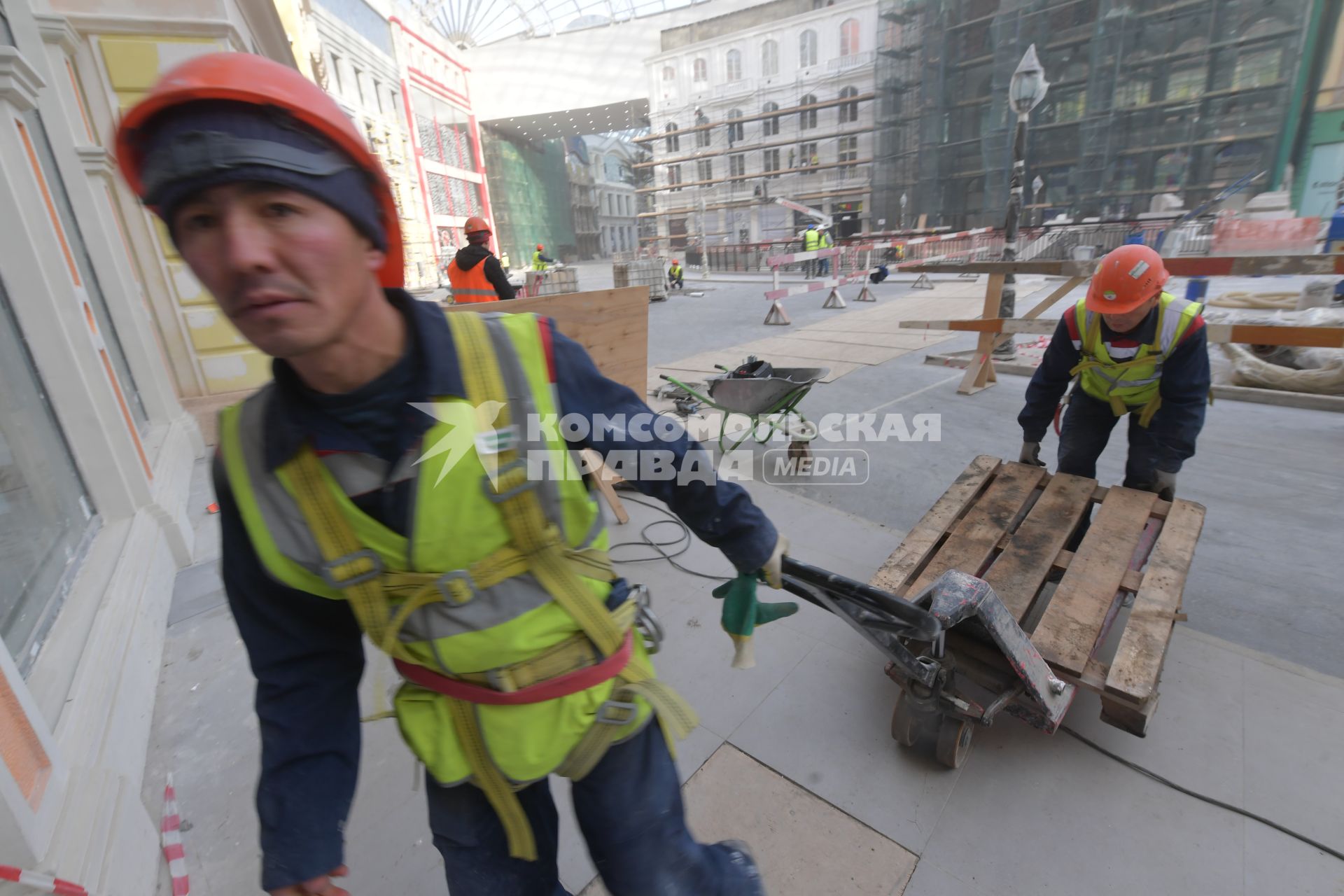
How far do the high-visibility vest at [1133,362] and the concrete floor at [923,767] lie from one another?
3.38 feet

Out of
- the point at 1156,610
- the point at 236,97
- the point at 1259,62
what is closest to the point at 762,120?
the point at 1259,62

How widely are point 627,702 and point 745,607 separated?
13.6 inches

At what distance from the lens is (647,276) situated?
1719 cm

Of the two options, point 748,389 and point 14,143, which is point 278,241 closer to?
point 14,143

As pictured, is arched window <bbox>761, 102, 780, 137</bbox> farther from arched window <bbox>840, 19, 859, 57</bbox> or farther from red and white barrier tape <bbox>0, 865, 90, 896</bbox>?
red and white barrier tape <bbox>0, 865, 90, 896</bbox>

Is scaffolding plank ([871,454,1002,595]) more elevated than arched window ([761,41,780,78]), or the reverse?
arched window ([761,41,780,78])

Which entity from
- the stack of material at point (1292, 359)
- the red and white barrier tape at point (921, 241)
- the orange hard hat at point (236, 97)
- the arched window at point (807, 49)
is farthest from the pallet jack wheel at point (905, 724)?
the arched window at point (807, 49)

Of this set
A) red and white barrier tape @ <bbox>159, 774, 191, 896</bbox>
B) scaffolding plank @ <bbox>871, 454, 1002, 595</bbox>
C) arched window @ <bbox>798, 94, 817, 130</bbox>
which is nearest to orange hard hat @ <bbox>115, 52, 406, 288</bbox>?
red and white barrier tape @ <bbox>159, 774, 191, 896</bbox>

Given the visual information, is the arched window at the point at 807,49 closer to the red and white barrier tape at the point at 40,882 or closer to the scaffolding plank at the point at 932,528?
the scaffolding plank at the point at 932,528

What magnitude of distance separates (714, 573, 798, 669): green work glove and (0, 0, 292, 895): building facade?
5.58 feet

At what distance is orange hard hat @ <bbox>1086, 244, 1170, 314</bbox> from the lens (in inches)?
117

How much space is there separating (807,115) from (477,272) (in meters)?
41.5

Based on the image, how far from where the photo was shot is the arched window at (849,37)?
38906 mm

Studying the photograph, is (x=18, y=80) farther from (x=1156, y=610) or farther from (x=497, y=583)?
(x=1156, y=610)
